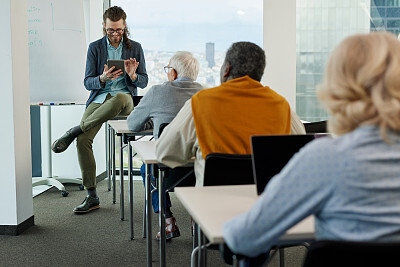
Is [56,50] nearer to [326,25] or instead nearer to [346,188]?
[326,25]

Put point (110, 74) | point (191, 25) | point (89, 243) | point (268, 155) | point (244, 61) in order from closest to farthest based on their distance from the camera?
point (268, 155) → point (244, 61) → point (89, 243) → point (110, 74) → point (191, 25)

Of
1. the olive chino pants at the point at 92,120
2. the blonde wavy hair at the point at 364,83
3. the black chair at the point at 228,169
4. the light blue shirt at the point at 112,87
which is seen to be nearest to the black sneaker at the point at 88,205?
the olive chino pants at the point at 92,120

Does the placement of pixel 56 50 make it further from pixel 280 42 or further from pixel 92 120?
pixel 280 42

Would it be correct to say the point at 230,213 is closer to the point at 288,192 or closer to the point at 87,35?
the point at 288,192

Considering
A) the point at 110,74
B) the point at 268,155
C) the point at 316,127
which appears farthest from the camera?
the point at 110,74

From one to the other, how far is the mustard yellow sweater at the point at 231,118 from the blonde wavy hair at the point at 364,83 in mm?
1263

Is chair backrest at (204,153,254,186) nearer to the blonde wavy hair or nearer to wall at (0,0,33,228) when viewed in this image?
the blonde wavy hair

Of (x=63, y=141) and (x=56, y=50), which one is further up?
(x=56, y=50)

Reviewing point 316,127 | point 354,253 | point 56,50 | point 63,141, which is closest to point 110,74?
point 63,141

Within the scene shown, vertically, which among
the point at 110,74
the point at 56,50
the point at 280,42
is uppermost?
the point at 280,42

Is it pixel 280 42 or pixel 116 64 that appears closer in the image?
pixel 116 64

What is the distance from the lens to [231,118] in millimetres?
2391

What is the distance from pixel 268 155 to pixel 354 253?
2.78ft

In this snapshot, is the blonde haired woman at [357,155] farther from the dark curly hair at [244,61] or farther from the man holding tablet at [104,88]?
the man holding tablet at [104,88]
